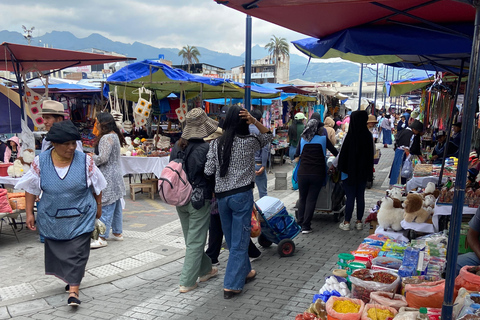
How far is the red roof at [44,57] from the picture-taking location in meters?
6.64

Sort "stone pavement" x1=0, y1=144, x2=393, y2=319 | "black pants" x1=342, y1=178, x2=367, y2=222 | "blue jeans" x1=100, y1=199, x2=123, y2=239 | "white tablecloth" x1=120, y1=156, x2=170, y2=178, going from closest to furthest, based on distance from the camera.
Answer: "stone pavement" x1=0, y1=144, x2=393, y2=319 < "blue jeans" x1=100, y1=199, x2=123, y2=239 < "black pants" x1=342, y1=178, x2=367, y2=222 < "white tablecloth" x1=120, y1=156, x2=170, y2=178

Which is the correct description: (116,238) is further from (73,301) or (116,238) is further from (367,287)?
(367,287)

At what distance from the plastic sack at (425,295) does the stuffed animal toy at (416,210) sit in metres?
1.80

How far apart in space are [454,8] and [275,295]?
328 cm

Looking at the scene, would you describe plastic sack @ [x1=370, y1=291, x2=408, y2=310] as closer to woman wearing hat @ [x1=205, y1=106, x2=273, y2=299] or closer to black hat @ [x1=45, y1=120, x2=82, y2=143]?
woman wearing hat @ [x1=205, y1=106, x2=273, y2=299]

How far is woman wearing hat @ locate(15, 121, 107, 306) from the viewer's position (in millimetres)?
3830

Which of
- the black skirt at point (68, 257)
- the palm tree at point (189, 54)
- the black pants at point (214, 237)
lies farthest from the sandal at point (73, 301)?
the palm tree at point (189, 54)

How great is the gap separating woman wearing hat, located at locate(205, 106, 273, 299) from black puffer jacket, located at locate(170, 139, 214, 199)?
13cm

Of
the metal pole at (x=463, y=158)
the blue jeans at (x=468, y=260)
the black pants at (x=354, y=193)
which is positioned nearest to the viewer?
the metal pole at (x=463, y=158)

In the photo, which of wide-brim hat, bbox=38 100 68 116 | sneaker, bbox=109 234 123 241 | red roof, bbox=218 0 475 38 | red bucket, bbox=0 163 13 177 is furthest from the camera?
red bucket, bbox=0 163 13 177

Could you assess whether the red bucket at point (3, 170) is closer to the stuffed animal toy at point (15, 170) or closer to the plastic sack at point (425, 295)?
the stuffed animal toy at point (15, 170)

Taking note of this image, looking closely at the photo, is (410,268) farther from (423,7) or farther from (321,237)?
(321,237)

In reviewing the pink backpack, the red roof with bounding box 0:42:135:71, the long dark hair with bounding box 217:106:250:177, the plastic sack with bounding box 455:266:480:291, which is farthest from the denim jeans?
the red roof with bounding box 0:42:135:71

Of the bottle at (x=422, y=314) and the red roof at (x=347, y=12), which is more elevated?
the red roof at (x=347, y=12)
